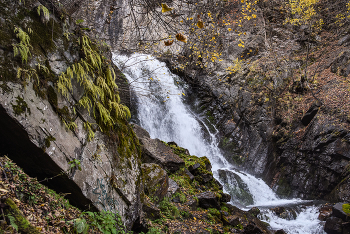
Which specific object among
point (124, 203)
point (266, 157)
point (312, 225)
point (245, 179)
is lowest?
point (124, 203)

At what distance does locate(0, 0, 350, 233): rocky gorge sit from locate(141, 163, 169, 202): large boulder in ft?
0.10

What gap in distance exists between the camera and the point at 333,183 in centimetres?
1002

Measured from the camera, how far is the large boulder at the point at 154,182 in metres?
5.43

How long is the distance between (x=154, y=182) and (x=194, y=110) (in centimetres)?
1243

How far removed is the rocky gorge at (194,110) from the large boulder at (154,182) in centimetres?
3

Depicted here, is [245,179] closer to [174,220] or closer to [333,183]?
[333,183]

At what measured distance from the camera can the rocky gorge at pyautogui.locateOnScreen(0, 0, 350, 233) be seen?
8.70 feet

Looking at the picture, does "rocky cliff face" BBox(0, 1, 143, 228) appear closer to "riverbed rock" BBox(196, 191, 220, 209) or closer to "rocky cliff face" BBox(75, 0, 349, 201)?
"riverbed rock" BBox(196, 191, 220, 209)

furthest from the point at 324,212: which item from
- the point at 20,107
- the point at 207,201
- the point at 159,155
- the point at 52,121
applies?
the point at 20,107

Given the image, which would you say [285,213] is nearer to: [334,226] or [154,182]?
[334,226]

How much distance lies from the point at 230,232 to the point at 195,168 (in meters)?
3.14

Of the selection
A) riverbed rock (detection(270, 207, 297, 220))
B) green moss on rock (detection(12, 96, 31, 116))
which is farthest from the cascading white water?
green moss on rock (detection(12, 96, 31, 116))

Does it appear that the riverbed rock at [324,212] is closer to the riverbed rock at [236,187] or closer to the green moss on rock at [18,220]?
→ the riverbed rock at [236,187]

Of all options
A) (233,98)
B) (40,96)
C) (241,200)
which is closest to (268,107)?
(233,98)
